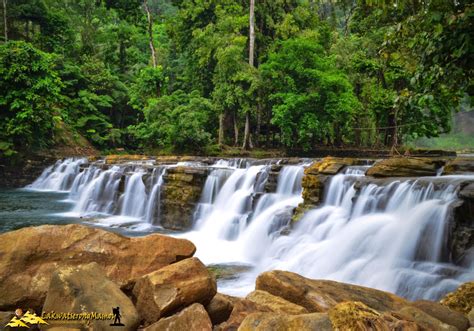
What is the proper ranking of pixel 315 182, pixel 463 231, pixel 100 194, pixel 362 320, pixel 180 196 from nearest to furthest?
pixel 362 320
pixel 463 231
pixel 315 182
pixel 180 196
pixel 100 194

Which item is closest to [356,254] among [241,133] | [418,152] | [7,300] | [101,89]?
[7,300]

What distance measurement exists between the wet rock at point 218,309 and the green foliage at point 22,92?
2085 centimetres

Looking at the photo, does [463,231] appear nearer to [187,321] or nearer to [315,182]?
[315,182]

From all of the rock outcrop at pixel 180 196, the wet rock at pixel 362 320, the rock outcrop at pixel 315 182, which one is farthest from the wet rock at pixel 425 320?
the rock outcrop at pixel 180 196

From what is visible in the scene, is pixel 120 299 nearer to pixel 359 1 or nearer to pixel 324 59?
pixel 359 1

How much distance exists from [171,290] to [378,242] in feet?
18.6

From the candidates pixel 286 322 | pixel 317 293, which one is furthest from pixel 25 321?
pixel 317 293

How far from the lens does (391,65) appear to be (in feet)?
67.5

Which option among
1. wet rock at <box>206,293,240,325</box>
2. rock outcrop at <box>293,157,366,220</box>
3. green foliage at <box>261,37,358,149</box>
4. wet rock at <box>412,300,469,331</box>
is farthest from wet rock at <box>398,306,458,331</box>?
green foliage at <box>261,37,358,149</box>

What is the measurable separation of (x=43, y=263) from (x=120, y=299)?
Answer: 1.24 meters

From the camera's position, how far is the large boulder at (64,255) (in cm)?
380

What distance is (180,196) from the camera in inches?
544

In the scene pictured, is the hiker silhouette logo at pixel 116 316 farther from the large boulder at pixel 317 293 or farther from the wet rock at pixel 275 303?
the large boulder at pixel 317 293

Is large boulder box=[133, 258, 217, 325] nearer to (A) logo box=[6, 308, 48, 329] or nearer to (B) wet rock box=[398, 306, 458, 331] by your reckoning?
(A) logo box=[6, 308, 48, 329]
